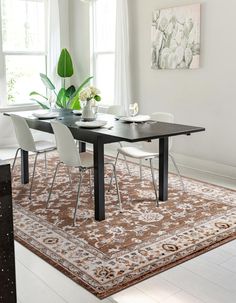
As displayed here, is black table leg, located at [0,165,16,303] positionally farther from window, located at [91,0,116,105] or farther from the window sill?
the window sill

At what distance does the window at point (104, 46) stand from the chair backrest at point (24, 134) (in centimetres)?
251

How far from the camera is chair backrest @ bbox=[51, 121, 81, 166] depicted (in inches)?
147

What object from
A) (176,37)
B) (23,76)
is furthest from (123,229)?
(23,76)

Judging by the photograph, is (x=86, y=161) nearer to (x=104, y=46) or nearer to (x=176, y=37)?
(x=176, y=37)

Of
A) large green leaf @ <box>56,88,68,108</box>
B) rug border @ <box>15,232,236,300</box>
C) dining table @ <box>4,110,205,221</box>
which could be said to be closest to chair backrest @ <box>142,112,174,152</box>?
dining table @ <box>4,110,205,221</box>

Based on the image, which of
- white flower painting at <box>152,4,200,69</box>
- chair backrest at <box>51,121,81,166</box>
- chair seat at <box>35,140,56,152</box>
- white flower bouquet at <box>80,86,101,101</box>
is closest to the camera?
chair backrest at <box>51,121,81,166</box>

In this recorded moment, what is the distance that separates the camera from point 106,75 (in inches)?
271

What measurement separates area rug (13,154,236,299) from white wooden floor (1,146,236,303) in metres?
0.06

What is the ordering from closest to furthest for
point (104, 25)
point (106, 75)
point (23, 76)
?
point (104, 25)
point (106, 75)
point (23, 76)

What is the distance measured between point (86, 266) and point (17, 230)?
0.90 m

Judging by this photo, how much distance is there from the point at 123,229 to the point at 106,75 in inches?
150

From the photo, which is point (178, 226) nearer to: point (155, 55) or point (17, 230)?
point (17, 230)

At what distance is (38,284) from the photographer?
2.71 metres

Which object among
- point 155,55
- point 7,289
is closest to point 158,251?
point 7,289
